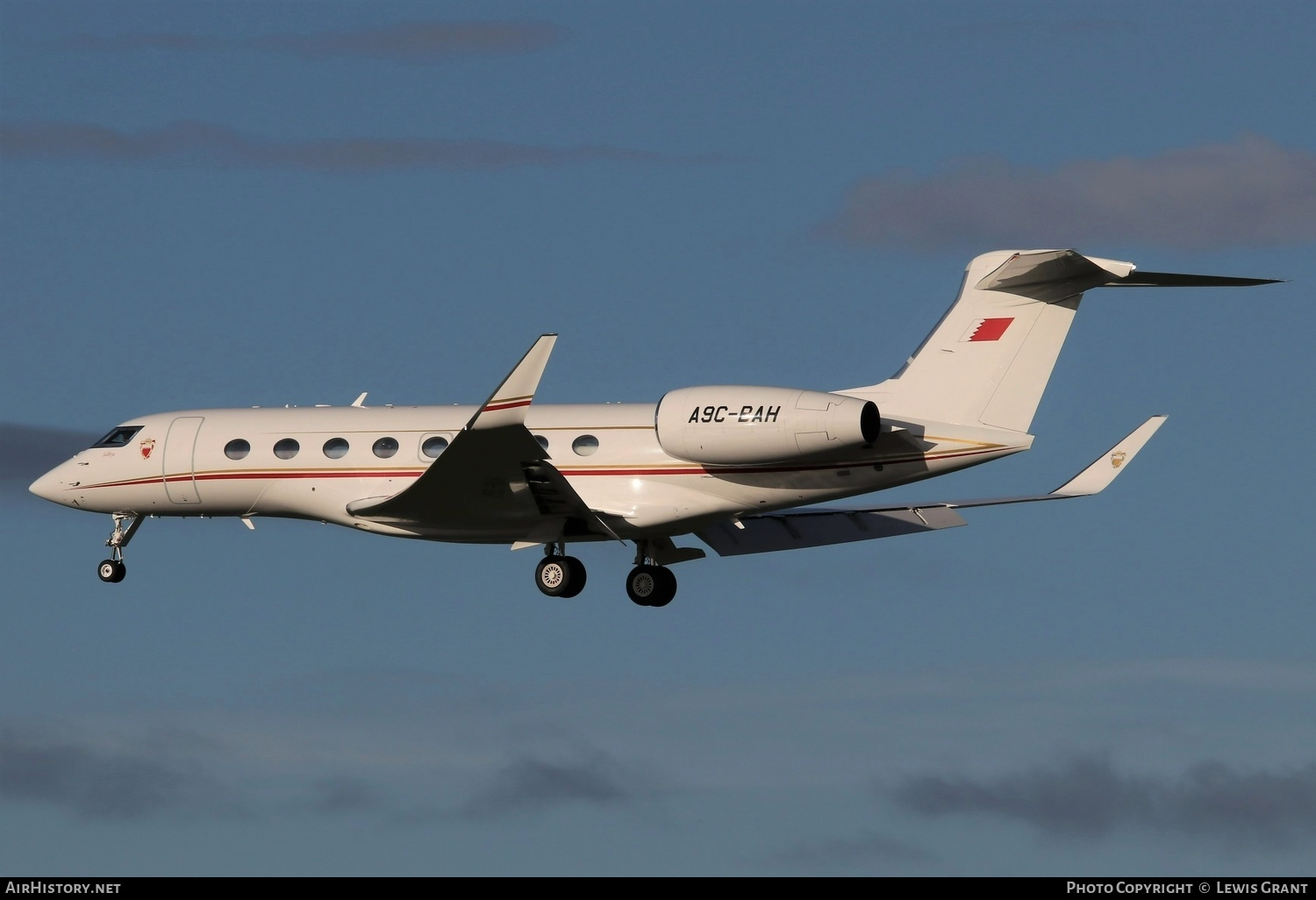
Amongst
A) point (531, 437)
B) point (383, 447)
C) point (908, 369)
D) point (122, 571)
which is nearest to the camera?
point (531, 437)

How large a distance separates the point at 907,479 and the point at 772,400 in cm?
234

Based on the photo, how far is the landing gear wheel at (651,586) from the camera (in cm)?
3153

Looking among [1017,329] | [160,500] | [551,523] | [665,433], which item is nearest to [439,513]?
[551,523]

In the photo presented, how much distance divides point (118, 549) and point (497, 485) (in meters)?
8.52

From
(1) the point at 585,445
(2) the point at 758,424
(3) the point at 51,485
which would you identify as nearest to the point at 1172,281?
(2) the point at 758,424

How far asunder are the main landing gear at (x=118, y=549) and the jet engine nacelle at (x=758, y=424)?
10.1 meters

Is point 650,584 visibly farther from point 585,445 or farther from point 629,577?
point 585,445

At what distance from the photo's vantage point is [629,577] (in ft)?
104

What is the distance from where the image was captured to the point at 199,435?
107ft

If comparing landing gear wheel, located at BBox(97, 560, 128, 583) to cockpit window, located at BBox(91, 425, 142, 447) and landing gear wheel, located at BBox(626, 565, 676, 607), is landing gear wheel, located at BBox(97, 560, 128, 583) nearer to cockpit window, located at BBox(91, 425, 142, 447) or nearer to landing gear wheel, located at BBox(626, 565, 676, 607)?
cockpit window, located at BBox(91, 425, 142, 447)

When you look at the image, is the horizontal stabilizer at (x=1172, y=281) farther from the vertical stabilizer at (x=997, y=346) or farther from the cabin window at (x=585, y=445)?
the cabin window at (x=585, y=445)

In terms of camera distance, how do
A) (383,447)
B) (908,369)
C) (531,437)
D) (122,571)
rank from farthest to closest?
1. (122,571)
2. (383,447)
3. (908,369)
4. (531,437)

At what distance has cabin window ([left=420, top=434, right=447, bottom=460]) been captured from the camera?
3059 cm

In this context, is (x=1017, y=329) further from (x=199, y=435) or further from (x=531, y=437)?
(x=199, y=435)
